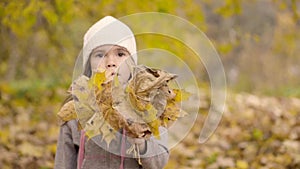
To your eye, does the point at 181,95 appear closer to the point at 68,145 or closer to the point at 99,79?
the point at 99,79

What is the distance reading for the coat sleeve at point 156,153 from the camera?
2453mm

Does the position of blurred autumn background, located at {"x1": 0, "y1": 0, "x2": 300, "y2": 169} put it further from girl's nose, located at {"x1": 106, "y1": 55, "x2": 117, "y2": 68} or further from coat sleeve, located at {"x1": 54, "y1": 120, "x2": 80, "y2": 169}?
girl's nose, located at {"x1": 106, "y1": 55, "x2": 117, "y2": 68}

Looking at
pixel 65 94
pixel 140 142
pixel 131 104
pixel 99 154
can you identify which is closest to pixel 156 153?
pixel 140 142

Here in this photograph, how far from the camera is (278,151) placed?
550cm

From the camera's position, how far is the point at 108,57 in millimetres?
2592

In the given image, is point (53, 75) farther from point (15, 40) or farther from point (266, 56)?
point (266, 56)

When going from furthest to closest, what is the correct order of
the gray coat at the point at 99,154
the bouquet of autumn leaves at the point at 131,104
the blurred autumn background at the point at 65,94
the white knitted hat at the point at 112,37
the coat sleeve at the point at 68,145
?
the blurred autumn background at the point at 65,94 → the coat sleeve at the point at 68,145 → the white knitted hat at the point at 112,37 → the gray coat at the point at 99,154 → the bouquet of autumn leaves at the point at 131,104

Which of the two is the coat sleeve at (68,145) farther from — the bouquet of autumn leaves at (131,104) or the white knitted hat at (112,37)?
the bouquet of autumn leaves at (131,104)

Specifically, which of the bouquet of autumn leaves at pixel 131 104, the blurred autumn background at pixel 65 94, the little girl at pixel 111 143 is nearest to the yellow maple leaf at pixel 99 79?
the bouquet of autumn leaves at pixel 131 104

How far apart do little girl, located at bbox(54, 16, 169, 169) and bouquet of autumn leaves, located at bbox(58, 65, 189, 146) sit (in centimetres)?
14

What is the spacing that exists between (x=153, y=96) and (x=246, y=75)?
14.1 metres

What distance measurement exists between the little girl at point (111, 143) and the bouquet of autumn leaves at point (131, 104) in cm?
14

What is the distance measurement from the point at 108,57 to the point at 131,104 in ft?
1.54

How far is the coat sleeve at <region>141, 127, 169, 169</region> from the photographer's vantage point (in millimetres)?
2453
